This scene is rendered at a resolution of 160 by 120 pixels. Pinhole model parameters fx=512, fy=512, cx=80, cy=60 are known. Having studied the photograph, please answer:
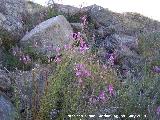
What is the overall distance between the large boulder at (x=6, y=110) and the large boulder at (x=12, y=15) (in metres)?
3.56

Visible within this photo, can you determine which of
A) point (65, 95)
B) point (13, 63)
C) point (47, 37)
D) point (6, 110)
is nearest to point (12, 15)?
point (47, 37)

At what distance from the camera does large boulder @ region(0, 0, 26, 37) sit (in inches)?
403

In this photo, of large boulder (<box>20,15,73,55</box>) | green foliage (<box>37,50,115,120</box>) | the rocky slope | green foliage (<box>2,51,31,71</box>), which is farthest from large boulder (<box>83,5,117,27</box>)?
green foliage (<box>37,50,115,120</box>)

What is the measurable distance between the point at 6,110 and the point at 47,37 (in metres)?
3.68

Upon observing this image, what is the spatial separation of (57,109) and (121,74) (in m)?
3.02

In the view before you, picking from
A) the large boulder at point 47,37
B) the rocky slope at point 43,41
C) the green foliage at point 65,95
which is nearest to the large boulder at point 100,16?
the rocky slope at point 43,41

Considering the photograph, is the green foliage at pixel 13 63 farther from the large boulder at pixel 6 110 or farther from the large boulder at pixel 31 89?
the large boulder at pixel 6 110

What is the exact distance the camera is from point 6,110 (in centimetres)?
619

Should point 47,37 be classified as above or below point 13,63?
above

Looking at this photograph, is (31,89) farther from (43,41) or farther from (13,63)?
(43,41)

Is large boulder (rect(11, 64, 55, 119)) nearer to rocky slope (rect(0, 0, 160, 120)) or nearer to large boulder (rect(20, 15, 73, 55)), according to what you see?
rocky slope (rect(0, 0, 160, 120))

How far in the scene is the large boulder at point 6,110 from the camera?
603cm

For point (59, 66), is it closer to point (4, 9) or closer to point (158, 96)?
point (158, 96)

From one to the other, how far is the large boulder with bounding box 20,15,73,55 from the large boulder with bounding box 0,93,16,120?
9.43ft
